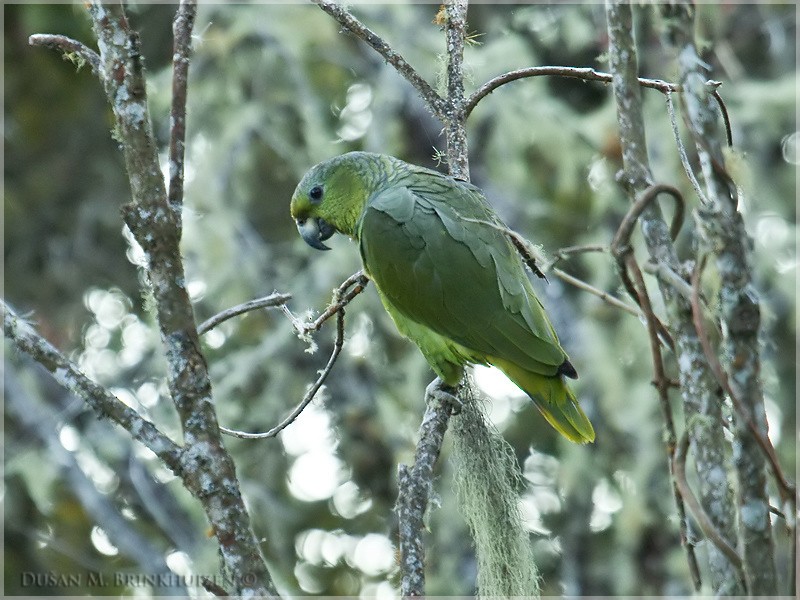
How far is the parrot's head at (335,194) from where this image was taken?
3172 mm

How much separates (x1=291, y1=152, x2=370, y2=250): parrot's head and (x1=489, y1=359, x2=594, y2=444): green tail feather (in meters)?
0.78

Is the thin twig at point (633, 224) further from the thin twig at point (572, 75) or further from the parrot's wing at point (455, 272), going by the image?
the parrot's wing at point (455, 272)

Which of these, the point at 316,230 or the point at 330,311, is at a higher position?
the point at 316,230

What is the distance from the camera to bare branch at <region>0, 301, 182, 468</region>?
1573mm

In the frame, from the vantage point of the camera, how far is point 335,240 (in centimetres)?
498

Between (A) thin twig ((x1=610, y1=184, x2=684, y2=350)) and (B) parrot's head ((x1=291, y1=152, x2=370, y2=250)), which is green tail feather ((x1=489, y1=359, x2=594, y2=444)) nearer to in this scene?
(B) parrot's head ((x1=291, y1=152, x2=370, y2=250))

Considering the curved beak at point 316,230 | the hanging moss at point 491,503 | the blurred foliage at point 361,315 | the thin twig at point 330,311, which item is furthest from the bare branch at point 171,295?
the blurred foliage at point 361,315

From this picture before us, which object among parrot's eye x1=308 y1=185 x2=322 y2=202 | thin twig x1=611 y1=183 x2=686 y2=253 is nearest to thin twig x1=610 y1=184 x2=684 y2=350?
thin twig x1=611 y1=183 x2=686 y2=253

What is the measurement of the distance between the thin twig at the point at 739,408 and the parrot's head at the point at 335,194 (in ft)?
6.66

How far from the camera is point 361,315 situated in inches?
199

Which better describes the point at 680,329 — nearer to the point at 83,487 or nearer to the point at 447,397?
the point at 447,397

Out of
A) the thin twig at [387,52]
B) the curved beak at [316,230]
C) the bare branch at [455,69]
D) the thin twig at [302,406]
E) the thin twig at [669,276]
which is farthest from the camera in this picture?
the curved beak at [316,230]

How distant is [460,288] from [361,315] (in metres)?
2.20

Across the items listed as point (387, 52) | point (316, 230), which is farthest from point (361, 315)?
point (387, 52)
